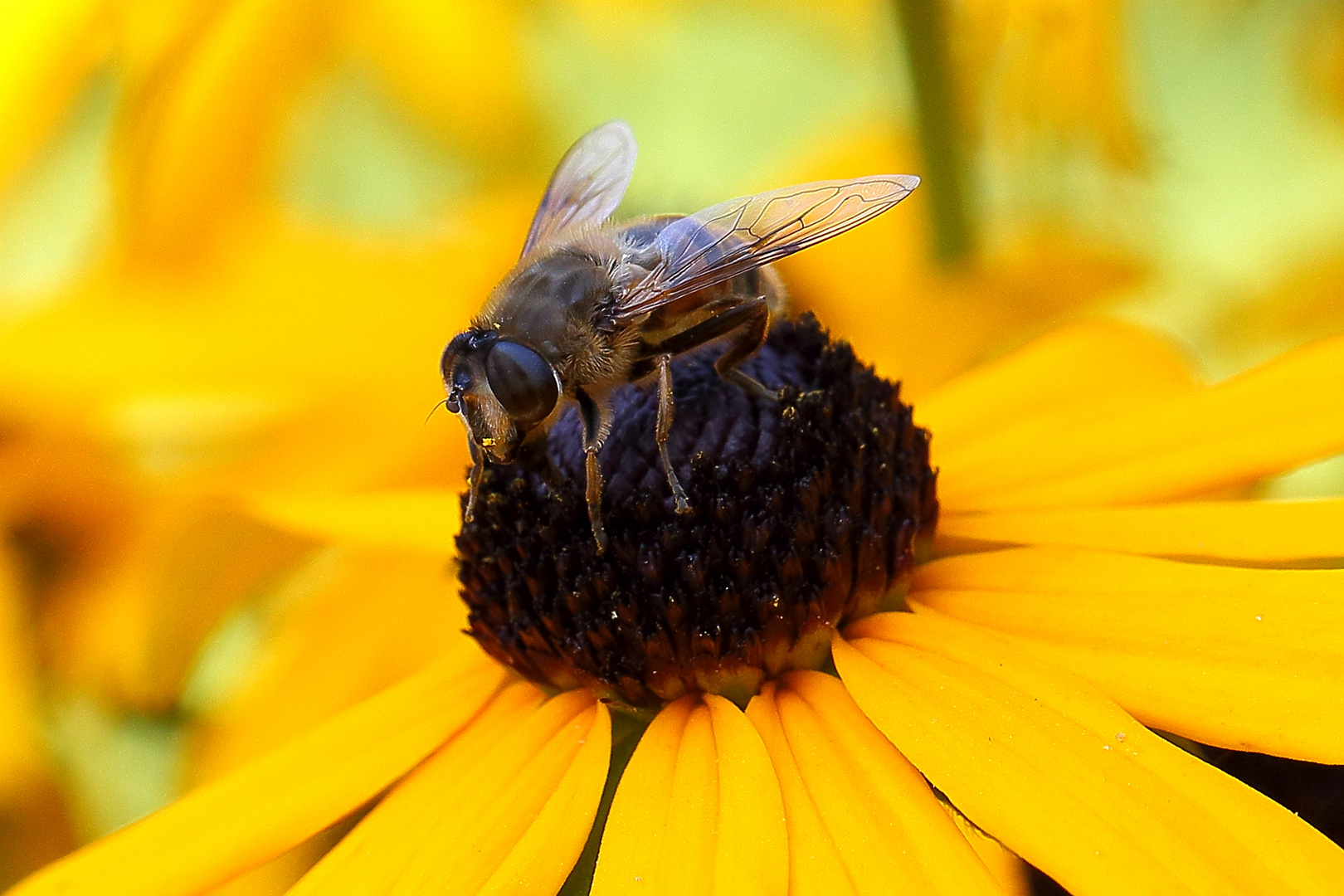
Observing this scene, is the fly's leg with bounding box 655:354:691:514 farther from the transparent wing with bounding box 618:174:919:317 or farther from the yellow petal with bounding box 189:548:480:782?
the yellow petal with bounding box 189:548:480:782

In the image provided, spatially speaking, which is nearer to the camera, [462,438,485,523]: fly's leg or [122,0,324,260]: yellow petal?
[462,438,485,523]: fly's leg

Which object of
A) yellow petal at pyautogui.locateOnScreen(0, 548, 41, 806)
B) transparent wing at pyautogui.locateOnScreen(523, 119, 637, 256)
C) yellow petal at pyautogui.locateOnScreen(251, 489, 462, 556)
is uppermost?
transparent wing at pyautogui.locateOnScreen(523, 119, 637, 256)

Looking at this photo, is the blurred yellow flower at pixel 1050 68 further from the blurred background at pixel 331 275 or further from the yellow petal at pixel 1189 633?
the yellow petal at pixel 1189 633

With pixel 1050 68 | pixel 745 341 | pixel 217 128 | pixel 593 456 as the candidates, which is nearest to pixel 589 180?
pixel 745 341

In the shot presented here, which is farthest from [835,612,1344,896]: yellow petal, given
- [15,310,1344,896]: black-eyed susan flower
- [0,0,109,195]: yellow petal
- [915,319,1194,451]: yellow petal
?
[0,0,109,195]: yellow petal

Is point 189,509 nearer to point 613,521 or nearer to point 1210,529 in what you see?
point 613,521

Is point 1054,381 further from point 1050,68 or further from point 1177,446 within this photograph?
point 1050,68

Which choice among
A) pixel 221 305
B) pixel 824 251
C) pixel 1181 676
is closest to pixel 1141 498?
pixel 1181 676
